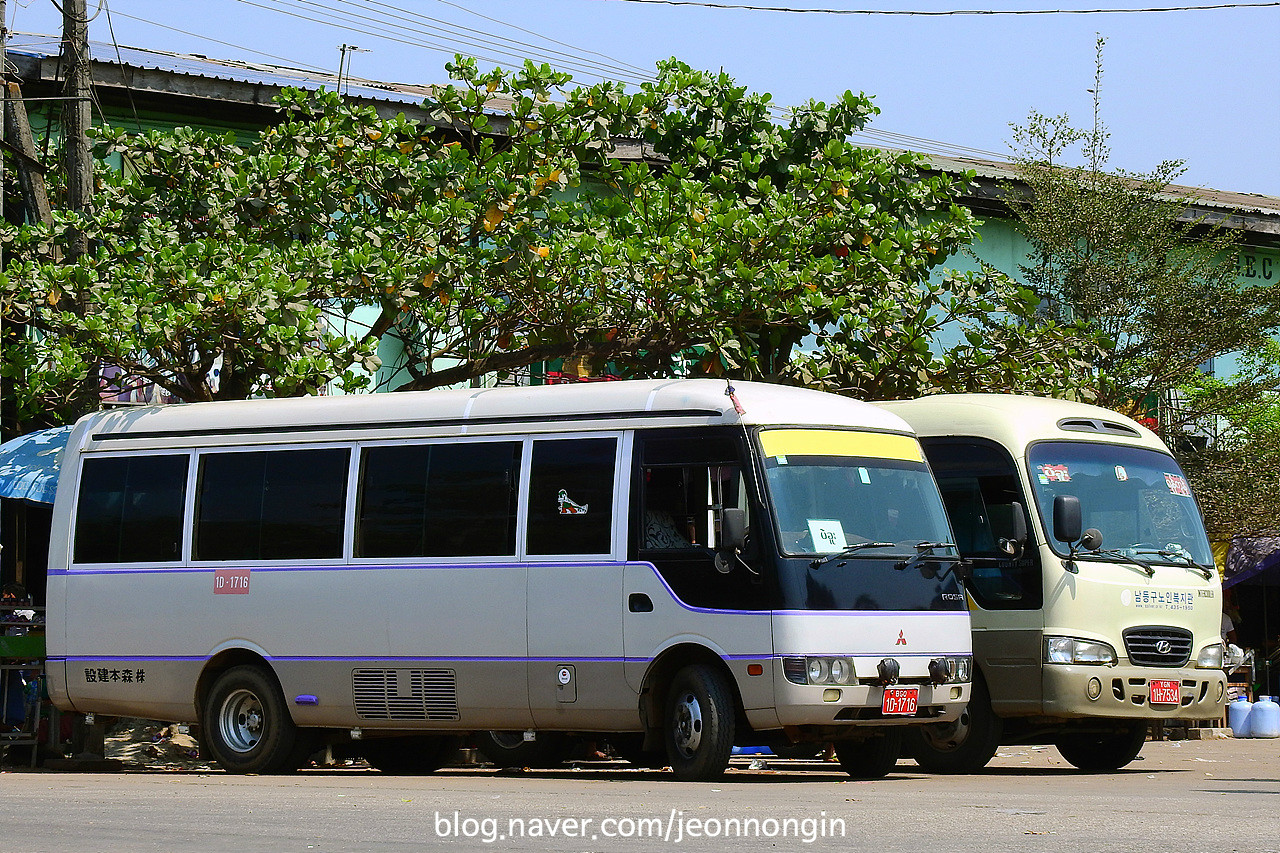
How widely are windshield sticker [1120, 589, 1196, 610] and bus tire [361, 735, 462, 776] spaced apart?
224 inches

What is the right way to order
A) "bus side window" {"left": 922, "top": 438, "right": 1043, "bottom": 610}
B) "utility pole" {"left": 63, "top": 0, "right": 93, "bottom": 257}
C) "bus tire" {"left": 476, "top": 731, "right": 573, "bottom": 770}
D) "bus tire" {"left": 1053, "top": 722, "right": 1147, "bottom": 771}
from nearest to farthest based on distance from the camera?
1. "bus side window" {"left": 922, "top": 438, "right": 1043, "bottom": 610}
2. "bus tire" {"left": 1053, "top": 722, "right": 1147, "bottom": 771}
3. "bus tire" {"left": 476, "top": 731, "right": 573, "bottom": 770}
4. "utility pole" {"left": 63, "top": 0, "right": 93, "bottom": 257}

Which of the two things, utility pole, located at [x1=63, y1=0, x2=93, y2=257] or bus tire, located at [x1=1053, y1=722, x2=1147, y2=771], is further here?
utility pole, located at [x1=63, y1=0, x2=93, y2=257]

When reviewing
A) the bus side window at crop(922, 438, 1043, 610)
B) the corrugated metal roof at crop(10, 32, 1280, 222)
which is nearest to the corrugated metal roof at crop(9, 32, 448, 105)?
the corrugated metal roof at crop(10, 32, 1280, 222)

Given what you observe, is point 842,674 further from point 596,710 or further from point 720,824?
point 720,824

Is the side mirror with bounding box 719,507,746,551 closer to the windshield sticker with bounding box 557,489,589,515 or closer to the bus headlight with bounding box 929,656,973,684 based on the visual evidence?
the windshield sticker with bounding box 557,489,589,515

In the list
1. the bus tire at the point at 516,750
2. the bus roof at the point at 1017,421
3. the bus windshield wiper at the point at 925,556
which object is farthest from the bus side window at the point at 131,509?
the bus roof at the point at 1017,421

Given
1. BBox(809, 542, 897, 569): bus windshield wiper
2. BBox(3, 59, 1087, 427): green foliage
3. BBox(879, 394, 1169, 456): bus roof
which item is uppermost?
BBox(3, 59, 1087, 427): green foliage

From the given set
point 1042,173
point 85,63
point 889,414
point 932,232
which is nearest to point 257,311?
point 85,63

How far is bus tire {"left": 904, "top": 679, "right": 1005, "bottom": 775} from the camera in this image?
1457cm

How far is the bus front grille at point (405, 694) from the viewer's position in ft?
44.6

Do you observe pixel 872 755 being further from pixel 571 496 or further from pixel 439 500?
pixel 439 500

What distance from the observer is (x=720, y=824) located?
8.74 m

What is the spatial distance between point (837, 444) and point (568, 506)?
1.97 metres

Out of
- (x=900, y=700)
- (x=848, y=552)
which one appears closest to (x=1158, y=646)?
(x=900, y=700)
